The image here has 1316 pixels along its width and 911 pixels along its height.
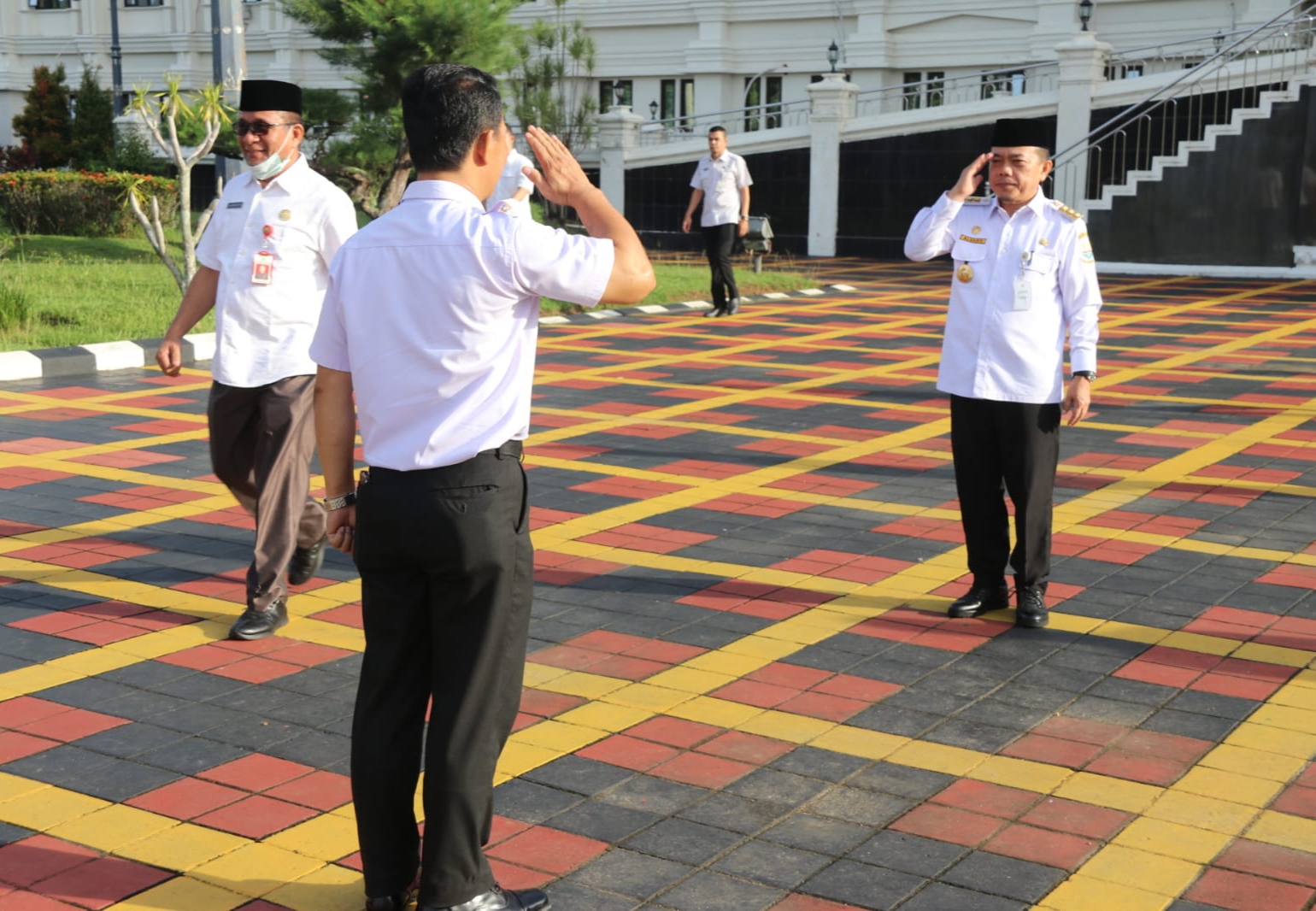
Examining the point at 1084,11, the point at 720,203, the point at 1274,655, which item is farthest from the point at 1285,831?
the point at 1084,11

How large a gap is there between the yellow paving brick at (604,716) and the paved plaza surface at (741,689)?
16 mm

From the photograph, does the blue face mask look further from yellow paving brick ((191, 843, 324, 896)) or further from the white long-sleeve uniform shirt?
yellow paving brick ((191, 843, 324, 896))

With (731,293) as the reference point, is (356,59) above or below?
above

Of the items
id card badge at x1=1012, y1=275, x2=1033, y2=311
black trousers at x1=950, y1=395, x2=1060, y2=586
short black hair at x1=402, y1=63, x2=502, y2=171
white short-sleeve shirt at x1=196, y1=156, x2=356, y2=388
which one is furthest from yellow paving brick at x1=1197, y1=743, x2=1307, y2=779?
white short-sleeve shirt at x1=196, y1=156, x2=356, y2=388

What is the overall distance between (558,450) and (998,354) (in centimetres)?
394

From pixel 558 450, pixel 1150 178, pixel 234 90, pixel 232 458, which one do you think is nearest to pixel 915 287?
pixel 1150 178

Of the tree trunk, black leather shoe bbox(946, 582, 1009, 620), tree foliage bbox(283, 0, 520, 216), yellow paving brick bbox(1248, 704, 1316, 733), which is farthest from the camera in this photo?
tree foliage bbox(283, 0, 520, 216)

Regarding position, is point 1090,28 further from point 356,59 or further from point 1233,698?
point 1233,698

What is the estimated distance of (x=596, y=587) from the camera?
22.0ft

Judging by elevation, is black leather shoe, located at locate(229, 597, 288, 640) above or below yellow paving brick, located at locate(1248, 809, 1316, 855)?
above

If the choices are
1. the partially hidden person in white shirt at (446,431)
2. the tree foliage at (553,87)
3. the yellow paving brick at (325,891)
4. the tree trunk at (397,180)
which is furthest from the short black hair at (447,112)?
the tree foliage at (553,87)

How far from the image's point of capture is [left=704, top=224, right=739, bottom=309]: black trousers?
55.1 feet

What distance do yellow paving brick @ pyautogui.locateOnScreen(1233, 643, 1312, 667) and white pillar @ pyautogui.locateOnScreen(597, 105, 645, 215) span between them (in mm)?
25067

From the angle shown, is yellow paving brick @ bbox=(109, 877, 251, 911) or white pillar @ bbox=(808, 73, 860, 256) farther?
white pillar @ bbox=(808, 73, 860, 256)
